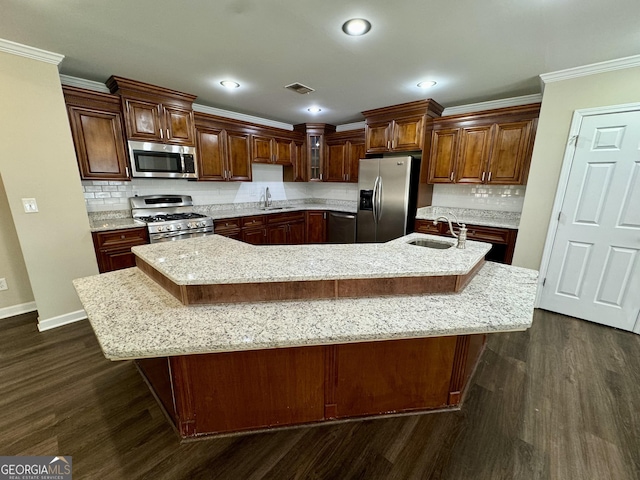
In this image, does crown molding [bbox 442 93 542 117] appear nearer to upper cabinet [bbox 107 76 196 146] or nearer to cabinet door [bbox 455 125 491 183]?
cabinet door [bbox 455 125 491 183]

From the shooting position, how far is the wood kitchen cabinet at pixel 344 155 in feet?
14.9

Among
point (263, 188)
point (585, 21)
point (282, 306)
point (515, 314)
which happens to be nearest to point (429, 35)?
point (585, 21)

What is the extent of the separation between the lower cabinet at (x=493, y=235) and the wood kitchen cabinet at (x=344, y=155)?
5.32ft

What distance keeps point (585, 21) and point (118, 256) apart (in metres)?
4.43

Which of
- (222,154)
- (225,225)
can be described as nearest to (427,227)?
(225,225)

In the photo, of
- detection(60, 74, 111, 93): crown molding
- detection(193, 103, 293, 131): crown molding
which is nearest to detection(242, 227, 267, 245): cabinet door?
detection(193, 103, 293, 131): crown molding

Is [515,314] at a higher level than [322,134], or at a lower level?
lower

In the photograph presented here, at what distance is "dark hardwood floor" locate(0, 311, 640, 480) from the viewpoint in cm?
130

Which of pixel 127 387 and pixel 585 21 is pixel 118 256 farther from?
pixel 585 21

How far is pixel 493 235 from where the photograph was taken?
10.6 feet

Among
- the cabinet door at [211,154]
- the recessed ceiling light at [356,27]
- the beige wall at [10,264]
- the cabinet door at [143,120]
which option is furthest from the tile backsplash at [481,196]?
the beige wall at [10,264]

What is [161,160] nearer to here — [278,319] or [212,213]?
[212,213]

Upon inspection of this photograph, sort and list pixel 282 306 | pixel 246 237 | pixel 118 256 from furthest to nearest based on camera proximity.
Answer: pixel 246 237 → pixel 118 256 → pixel 282 306

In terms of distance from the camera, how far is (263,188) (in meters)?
4.86
